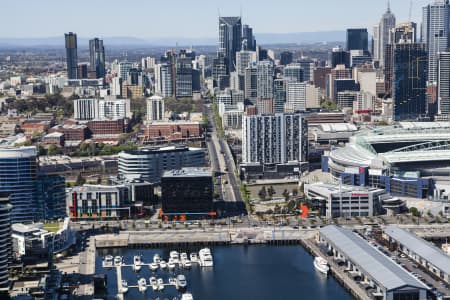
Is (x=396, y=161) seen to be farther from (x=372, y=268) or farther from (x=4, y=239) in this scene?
(x=4, y=239)

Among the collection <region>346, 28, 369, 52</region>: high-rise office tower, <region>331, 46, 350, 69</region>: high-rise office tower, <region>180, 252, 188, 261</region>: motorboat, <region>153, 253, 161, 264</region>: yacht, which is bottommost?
<region>153, 253, 161, 264</region>: yacht

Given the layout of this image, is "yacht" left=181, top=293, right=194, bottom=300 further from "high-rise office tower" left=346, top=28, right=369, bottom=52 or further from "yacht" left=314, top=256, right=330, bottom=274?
"high-rise office tower" left=346, top=28, right=369, bottom=52

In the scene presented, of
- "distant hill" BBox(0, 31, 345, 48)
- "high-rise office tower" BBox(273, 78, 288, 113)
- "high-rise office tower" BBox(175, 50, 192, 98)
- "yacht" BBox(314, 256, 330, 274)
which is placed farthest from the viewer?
"distant hill" BBox(0, 31, 345, 48)

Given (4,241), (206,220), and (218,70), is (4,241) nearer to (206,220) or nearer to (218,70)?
(206,220)

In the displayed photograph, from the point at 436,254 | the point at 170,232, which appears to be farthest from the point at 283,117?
the point at 436,254

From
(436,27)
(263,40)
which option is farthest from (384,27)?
(263,40)

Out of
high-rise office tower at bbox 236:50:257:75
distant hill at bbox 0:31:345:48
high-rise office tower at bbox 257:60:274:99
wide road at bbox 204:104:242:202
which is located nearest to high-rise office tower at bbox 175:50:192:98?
high-rise office tower at bbox 257:60:274:99
